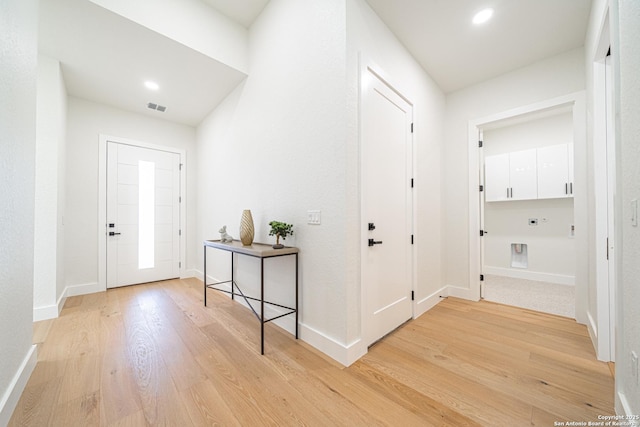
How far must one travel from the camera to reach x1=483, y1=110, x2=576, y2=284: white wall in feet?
12.9

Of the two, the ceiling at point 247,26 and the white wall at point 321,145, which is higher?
the ceiling at point 247,26

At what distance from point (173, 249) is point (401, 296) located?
397cm

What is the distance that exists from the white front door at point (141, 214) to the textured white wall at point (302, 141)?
6.30 feet

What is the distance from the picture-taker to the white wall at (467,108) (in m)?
2.62

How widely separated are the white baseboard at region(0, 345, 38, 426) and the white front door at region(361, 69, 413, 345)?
6.99 feet

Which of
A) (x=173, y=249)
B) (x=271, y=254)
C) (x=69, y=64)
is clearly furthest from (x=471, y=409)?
(x=69, y=64)

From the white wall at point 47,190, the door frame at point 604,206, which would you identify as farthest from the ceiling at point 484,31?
the white wall at point 47,190

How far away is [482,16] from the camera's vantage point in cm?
223

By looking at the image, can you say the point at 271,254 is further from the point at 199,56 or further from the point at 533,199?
the point at 533,199

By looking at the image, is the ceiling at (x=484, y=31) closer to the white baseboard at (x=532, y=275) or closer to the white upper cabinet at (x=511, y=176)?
the white upper cabinet at (x=511, y=176)

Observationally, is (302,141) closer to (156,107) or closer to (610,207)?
(610,207)

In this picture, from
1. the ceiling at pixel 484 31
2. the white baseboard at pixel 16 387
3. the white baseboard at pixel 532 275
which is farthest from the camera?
the white baseboard at pixel 532 275

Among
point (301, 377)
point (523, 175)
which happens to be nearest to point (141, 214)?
point (301, 377)

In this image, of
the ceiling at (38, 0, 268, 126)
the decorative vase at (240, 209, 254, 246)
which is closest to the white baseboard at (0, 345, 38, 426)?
the decorative vase at (240, 209, 254, 246)
